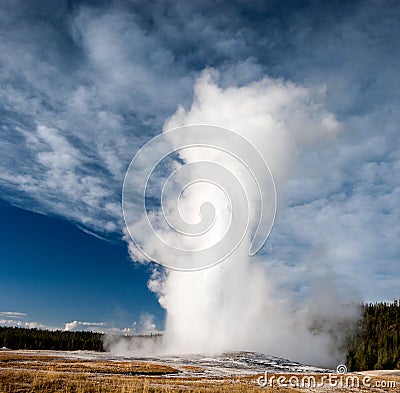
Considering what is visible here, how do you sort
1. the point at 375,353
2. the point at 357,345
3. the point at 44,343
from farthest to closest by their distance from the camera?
the point at 357,345
the point at 44,343
the point at 375,353

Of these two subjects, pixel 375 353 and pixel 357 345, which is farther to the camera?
pixel 357 345

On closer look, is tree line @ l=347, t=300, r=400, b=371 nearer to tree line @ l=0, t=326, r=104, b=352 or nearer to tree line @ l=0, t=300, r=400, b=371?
tree line @ l=0, t=300, r=400, b=371

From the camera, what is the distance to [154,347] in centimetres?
15750

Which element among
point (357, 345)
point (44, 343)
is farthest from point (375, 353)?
point (44, 343)

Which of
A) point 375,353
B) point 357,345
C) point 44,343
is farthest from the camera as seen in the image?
point 357,345

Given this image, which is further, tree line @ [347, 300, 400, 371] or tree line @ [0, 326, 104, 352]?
tree line @ [0, 326, 104, 352]

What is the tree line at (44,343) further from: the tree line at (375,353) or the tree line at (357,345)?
the tree line at (375,353)

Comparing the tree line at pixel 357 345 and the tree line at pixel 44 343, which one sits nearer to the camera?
the tree line at pixel 357 345

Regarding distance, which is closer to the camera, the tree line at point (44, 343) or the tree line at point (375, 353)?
the tree line at point (375, 353)

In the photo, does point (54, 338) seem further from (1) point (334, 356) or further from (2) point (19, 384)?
(2) point (19, 384)

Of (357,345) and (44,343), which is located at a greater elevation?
(357,345)

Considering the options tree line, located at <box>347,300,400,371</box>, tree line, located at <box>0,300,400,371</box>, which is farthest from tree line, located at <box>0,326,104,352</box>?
tree line, located at <box>347,300,400,371</box>

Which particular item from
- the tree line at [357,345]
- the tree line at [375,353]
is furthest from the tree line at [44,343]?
the tree line at [375,353]

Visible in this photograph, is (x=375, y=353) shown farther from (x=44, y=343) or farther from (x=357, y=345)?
(x=44, y=343)
